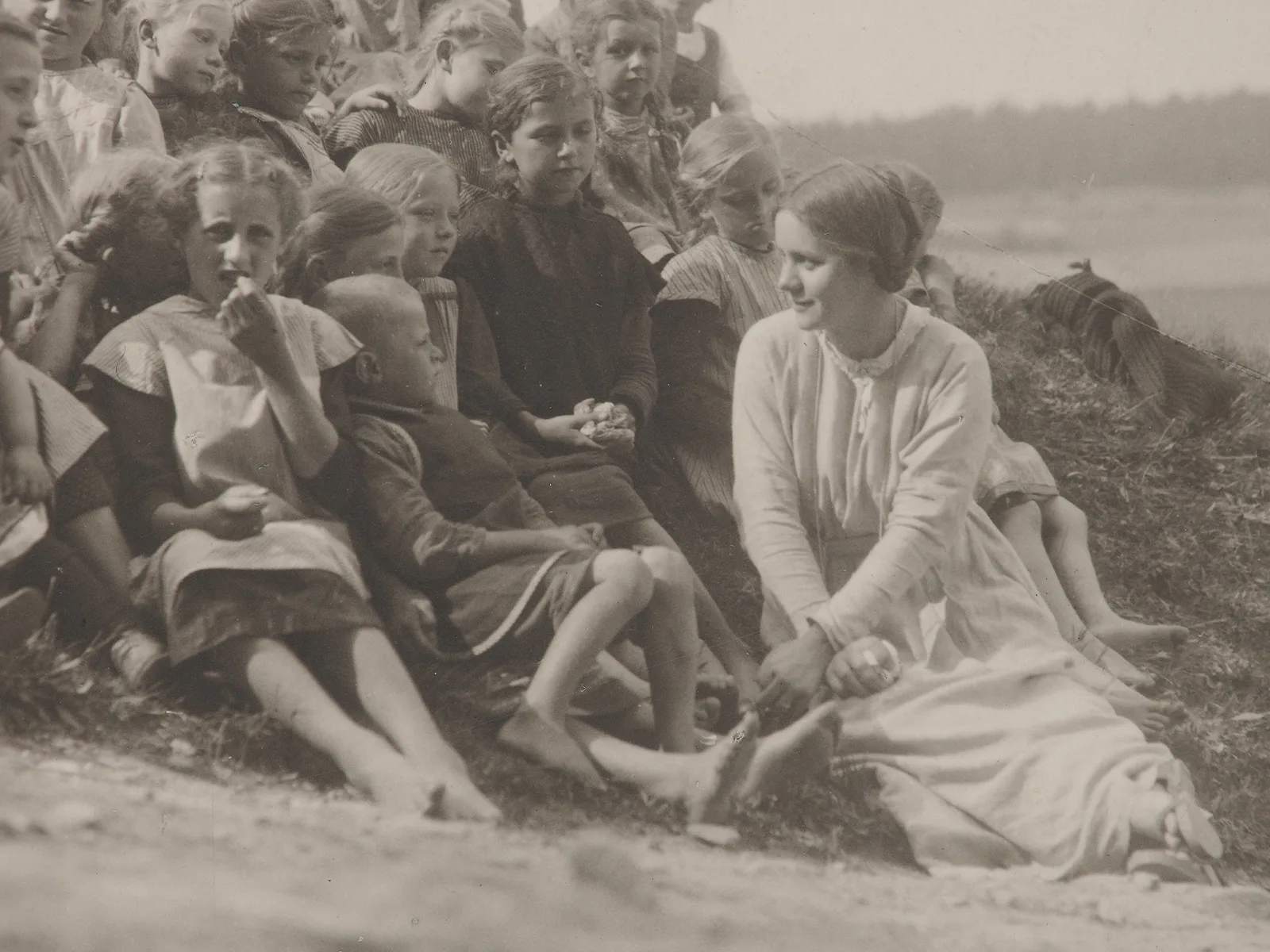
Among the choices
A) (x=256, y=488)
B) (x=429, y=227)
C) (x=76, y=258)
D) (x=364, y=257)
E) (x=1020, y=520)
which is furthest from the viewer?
(x=1020, y=520)

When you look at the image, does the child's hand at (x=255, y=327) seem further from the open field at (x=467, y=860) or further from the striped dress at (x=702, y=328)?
the striped dress at (x=702, y=328)

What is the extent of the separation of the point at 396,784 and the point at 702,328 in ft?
5.46

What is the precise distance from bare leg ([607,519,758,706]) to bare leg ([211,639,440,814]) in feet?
2.93

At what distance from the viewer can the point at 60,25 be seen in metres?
4.12

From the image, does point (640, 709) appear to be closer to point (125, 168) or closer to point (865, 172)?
point (865, 172)

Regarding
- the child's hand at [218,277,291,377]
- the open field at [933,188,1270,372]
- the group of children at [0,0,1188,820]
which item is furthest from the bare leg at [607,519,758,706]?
the open field at [933,188,1270,372]

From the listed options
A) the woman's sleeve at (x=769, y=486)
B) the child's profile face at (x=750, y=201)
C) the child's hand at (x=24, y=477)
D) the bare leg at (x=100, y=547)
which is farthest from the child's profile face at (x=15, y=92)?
the child's profile face at (x=750, y=201)

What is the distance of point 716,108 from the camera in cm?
558

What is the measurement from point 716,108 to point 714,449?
5.02 ft

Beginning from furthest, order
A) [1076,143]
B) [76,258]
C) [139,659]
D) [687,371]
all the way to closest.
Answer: [1076,143], [687,371], [76,258], [139,659]

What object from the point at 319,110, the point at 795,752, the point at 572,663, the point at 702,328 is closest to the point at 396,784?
the point at 572,663

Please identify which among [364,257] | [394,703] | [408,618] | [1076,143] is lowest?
[394,703]

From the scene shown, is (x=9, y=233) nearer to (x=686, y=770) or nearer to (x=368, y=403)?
(x=368, y=403)

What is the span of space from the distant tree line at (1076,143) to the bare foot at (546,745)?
192 cm
